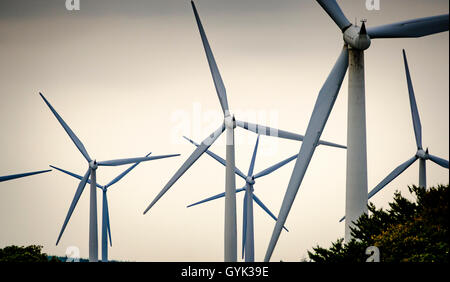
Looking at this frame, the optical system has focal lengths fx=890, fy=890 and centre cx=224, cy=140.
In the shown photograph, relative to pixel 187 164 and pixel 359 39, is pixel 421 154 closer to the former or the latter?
pixel 187 164

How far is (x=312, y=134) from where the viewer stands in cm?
5169

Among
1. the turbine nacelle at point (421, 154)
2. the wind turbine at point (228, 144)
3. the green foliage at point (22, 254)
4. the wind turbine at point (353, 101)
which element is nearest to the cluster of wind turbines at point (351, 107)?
the wind turbine at point (353, 101)

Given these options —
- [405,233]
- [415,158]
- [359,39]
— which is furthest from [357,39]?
[415,158]

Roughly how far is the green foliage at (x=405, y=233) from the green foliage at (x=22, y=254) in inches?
1132

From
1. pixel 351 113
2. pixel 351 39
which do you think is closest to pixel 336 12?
pixel 351 39

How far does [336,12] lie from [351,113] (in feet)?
21.5

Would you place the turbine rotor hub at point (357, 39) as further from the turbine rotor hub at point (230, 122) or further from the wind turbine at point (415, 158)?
the turbine rotor hub at point (230, 122)

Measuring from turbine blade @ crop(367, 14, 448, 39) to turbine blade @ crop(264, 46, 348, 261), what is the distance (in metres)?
2.36

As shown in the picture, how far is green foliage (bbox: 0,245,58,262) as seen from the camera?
242 feet

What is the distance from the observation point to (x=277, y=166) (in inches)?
3408

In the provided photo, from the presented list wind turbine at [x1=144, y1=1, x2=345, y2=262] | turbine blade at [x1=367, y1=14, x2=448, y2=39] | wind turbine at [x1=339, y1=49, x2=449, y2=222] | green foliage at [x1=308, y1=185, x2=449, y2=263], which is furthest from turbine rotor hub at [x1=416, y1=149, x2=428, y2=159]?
turbine blade at [x1=367, y1=14, x2=448, y2=39]

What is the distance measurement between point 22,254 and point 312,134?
3393 centimetres

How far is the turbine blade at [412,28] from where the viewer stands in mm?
49094
